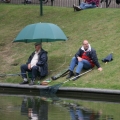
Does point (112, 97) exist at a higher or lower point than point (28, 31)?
lower

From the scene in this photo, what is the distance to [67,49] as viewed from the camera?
2233cm

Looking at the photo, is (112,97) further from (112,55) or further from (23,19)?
(23,19)

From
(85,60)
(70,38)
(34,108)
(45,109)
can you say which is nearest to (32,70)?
(85,60)

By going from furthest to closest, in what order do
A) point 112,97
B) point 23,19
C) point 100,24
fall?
point 23,19 → point 100,24 → point 112,97

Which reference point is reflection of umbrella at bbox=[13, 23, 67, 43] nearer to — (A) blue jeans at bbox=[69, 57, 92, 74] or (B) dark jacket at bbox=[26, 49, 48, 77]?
(B) dark jacket at bbox=[26, 49, 48, 77]

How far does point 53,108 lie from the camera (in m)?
15.7

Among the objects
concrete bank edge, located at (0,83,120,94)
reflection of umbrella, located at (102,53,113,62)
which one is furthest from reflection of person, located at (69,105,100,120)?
reflection of umbrella, located at (102,53,113,62)

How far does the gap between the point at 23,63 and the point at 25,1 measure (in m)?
11.9

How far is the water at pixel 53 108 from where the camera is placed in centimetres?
1430

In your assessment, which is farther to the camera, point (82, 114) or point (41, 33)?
point (41, 33)

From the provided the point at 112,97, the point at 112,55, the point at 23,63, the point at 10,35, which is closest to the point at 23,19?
the point at 10,35

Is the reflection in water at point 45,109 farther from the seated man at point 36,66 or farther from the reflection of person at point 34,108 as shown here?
the seated man at point 36,66

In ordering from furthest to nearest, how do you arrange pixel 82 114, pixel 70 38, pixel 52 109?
pixel 70 38, pixel 52 109, pixel 82 114

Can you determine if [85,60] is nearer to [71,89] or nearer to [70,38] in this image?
[71,89]
